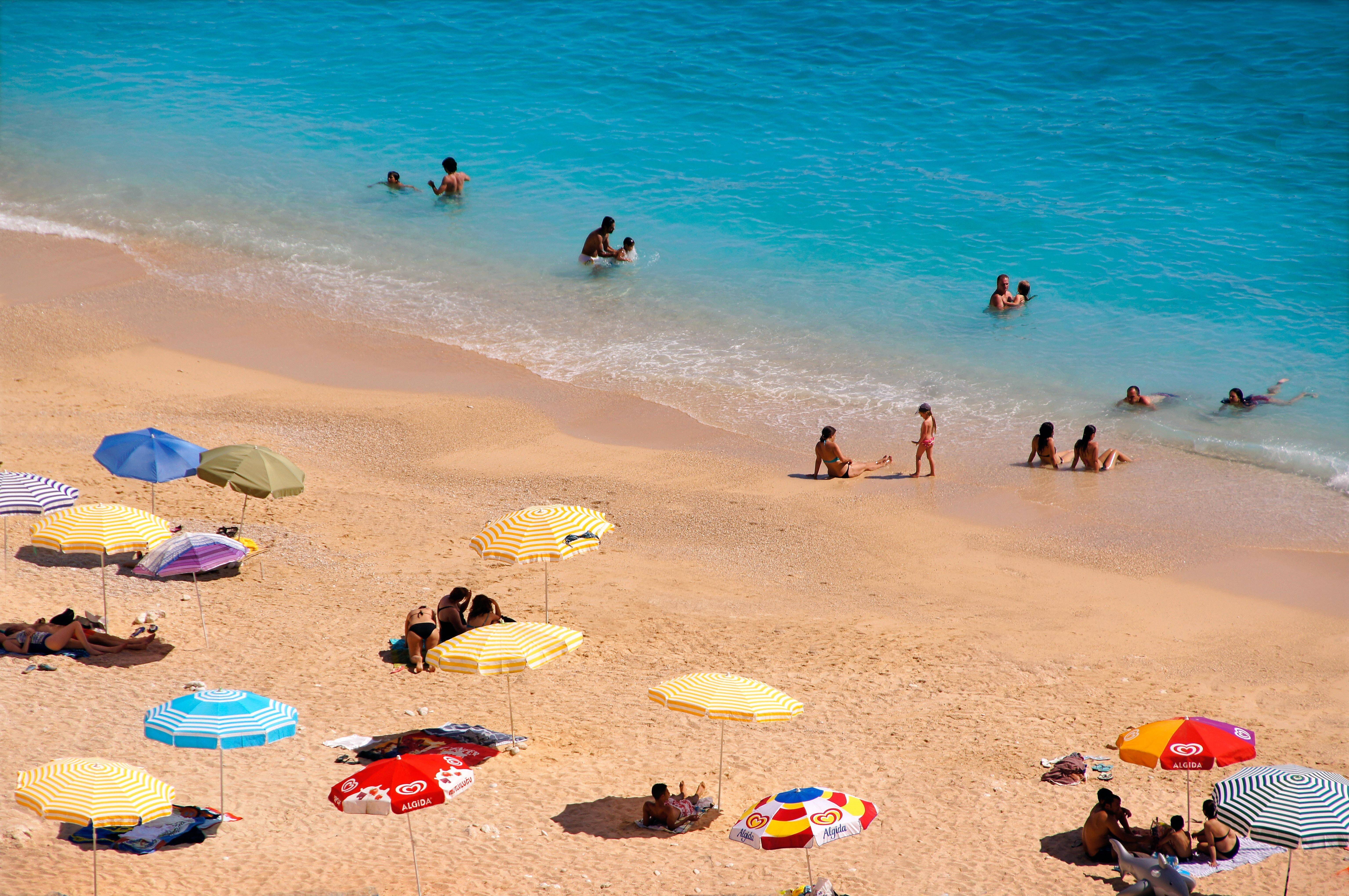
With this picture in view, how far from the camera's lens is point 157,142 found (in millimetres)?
30438

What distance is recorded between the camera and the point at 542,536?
12797 millimetres

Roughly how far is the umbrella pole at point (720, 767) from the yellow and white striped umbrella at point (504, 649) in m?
1.58

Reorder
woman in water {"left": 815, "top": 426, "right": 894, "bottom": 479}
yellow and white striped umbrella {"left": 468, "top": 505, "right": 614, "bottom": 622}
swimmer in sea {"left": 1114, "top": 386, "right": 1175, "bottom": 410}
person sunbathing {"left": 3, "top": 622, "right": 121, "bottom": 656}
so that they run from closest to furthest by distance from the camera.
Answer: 1. person sunbathing {"left": 3, "top": 622, "right": 121, "bottom": 656}
2. yellow and white striped umbrella {"left": 468, "top": 505, "right": 614, "bottom": 622}
3. woman in water {"left": 815, "top": 426, "right": 894, "bottom": 479}
4. swimmer in sea {"left": 1114, "top": 386, "right": 1175, "bottom": 410}

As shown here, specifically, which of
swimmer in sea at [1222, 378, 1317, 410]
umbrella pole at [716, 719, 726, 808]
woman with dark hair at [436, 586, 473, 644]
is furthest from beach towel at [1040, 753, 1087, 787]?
swimmer in sea at [1222, 378, 1317, 410]

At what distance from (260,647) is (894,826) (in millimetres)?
6627

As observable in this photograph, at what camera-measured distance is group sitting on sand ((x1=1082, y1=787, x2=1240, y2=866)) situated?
9648 millimetres

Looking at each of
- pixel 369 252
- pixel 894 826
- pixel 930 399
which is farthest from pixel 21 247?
pixel 894 826

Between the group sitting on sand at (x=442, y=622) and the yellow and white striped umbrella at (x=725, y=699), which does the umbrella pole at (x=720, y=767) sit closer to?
the yellow and white striped umbrella at (x=725, y=699)

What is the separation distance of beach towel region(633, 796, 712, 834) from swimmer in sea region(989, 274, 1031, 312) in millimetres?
15026

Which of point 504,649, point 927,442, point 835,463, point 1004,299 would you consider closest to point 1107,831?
point 504,649

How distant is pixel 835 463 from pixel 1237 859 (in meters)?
8.43

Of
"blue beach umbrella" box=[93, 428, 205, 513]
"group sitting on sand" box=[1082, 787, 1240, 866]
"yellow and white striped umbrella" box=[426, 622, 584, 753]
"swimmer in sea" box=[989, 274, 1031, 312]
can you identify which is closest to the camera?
"group sitting on sand" box=[1082, 787, 1240, 866]

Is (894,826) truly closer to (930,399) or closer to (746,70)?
(930,399)

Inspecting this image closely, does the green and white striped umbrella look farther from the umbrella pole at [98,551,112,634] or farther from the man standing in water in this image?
the man standing in water
